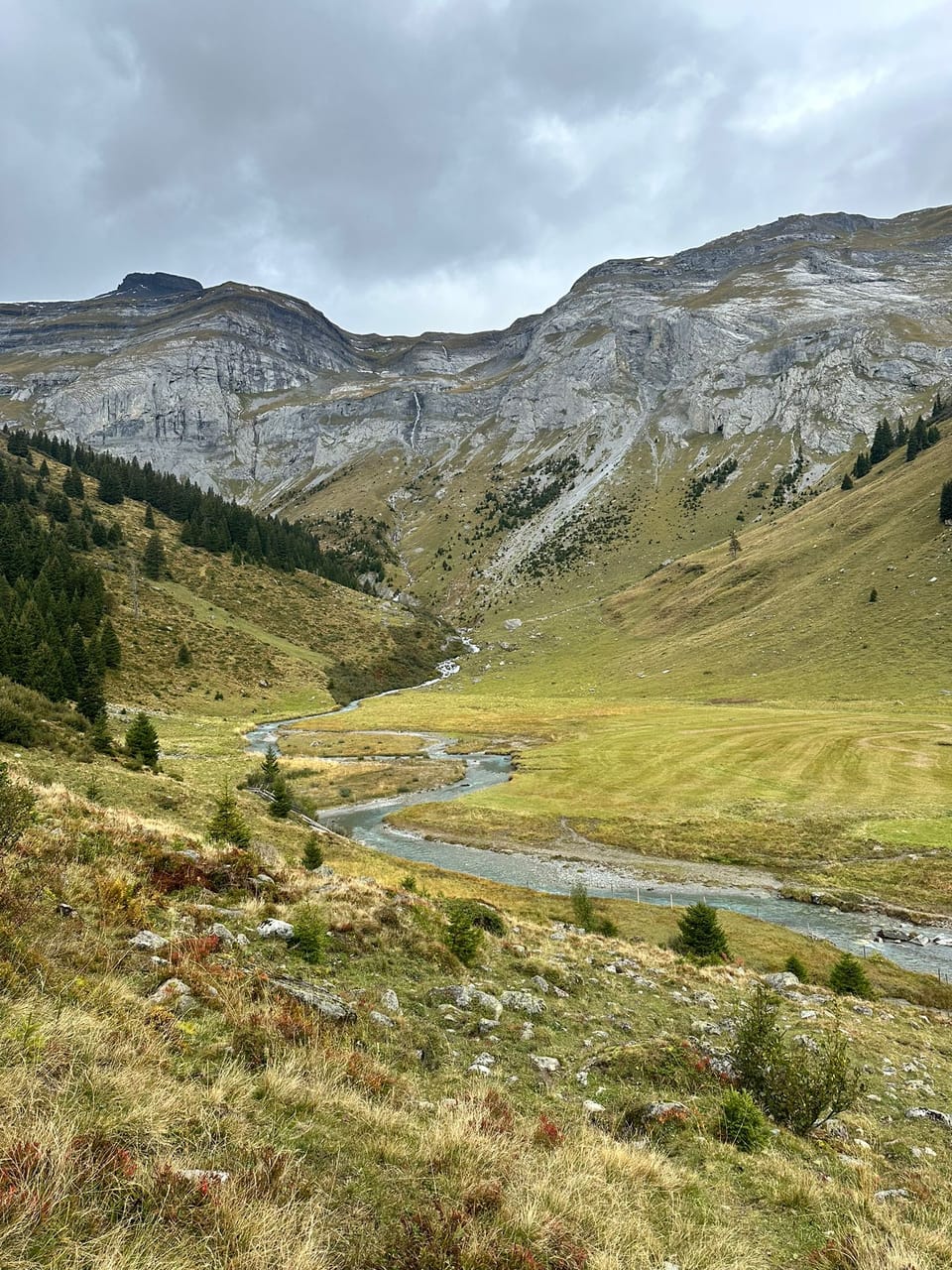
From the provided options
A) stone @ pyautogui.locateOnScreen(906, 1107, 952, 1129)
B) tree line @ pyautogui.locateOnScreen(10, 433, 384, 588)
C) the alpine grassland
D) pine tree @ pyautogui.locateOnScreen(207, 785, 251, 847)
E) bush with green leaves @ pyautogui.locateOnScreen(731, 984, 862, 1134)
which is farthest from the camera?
tree line @ pyautogui.locateOnScreen(10, 433, 384, 588)

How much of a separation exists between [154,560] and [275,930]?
122 m

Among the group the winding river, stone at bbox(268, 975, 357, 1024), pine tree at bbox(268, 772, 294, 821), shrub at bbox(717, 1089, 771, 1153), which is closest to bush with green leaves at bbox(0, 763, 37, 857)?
stone at bbox(268, 975, 357, 1024)

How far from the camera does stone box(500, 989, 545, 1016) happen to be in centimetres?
1241

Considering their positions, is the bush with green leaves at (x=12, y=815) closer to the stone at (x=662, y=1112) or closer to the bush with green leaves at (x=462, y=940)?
the bush with green leaves at (x=462, y=940)

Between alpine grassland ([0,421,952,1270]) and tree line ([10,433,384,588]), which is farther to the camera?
tree line ([10,433,384,588])

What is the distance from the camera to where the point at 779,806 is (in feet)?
140

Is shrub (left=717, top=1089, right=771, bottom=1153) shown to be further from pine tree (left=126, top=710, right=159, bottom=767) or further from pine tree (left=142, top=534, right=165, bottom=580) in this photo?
pine tree (left=142, top=534, right=165, bottom=580)

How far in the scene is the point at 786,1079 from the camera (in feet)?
32.0

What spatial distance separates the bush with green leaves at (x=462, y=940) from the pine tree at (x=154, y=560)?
117054 millimetres

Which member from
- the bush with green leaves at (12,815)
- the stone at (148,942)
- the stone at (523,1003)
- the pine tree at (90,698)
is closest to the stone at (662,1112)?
the stone at (523,1003)

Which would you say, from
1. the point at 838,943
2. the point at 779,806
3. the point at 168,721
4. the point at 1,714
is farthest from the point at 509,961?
the point at 168,721

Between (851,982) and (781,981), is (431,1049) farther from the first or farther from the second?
(851,982)

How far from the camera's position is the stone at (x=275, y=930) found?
1174 cm

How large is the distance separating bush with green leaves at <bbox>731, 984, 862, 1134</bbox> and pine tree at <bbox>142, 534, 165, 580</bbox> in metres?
124
